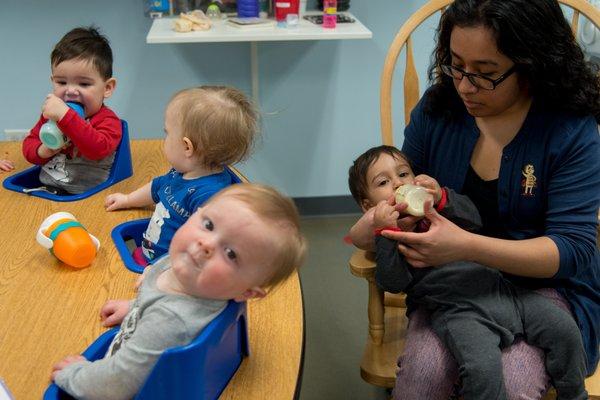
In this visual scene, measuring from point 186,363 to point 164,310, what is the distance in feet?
0.29

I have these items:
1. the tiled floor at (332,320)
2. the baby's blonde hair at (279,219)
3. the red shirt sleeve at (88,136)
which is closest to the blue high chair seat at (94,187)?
the red shirt sleeve at (88,136)

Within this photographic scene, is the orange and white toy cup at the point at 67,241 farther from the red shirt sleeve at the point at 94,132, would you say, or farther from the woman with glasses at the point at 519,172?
the woman with glasses at the point at 519,172

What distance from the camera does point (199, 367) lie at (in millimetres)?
811

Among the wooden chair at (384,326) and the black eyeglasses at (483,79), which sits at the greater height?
the black eyeglasses at (483,79)

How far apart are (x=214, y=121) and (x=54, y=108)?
417 millimetres

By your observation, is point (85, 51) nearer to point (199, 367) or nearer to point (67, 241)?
point (67, 241)

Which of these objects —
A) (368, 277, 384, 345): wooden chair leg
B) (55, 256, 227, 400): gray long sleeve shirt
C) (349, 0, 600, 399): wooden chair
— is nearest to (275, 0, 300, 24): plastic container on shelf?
(349, 0, 600, 399): wooden chair

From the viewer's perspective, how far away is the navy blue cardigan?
1186mm

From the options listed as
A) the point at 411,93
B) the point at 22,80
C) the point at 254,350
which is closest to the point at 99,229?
the point at 254,350

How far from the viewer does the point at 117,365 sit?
0.83 meters

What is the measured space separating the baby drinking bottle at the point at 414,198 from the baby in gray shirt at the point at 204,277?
13.1 inches

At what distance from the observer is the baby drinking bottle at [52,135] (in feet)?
4.68

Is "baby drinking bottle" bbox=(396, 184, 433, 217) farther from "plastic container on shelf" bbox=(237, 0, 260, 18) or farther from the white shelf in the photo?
"plastic container on shelf" bbox=(237, 0, 260, 18)

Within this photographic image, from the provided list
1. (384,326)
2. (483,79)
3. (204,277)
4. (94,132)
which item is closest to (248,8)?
(94,132)
